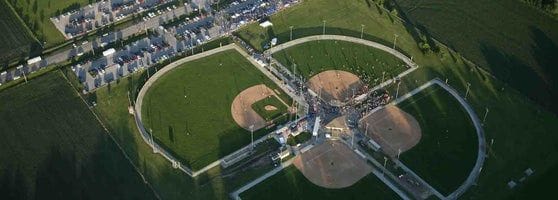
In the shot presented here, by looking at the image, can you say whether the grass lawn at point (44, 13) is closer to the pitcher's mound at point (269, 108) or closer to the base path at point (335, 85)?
the pitcher's mound at point (269, 108)

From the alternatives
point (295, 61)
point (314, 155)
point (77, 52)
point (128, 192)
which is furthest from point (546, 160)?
point (77, 52)

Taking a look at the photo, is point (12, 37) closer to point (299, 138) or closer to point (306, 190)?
point (299, 138)

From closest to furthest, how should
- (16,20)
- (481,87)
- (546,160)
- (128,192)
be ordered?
(128,192) → (546,160) → (481,87) → (16,20)

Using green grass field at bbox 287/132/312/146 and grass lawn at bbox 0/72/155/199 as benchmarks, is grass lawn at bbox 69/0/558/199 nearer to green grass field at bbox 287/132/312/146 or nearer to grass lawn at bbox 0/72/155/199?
grass lawn at bbox 0/72/155/199

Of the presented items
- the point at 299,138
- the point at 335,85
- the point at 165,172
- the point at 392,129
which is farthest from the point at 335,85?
the point at 165,172

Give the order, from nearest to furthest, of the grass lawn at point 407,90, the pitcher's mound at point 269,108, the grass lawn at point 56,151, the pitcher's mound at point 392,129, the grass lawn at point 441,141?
the grass lawn at point 56,151 < the grass lawn at point 407,90 < the grass lawn at point 441,141 < the pitcher's mound at point 392,129 < the pitcher's mound at point 269,108

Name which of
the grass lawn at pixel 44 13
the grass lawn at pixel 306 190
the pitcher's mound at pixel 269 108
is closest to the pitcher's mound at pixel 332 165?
the grass lawn at pixel 306 190

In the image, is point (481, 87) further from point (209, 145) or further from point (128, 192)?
point (128, 192)
